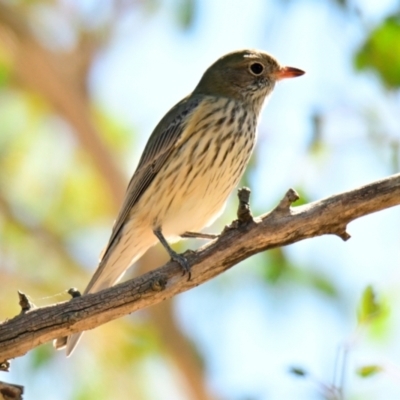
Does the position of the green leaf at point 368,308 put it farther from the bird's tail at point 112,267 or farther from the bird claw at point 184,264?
the bird's tail at point 112,267

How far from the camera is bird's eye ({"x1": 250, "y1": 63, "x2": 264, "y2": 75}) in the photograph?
18.6 ft

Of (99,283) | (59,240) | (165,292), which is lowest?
(165,292)

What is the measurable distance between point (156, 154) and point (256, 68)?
3.20 ft

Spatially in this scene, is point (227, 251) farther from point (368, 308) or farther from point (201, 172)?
point (201, 172)

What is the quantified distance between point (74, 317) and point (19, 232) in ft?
13.2

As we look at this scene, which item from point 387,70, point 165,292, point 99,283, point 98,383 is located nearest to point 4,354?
point 165,292

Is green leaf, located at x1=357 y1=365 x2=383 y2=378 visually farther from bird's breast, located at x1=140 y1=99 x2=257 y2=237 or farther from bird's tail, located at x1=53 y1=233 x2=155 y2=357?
bird's tail, located at x1=53 y1=233 x2=155 y2=357

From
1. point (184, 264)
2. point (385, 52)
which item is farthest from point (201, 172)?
point (385, 52)

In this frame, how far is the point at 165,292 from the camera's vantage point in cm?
401

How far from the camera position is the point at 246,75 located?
5660mm

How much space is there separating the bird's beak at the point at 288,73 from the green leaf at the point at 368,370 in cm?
244

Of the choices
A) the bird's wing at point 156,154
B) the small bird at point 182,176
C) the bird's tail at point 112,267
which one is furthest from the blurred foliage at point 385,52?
the bird's tail at point 112,267

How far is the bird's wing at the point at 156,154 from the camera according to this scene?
203 inches

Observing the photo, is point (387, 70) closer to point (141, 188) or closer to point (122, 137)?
point (141, 188)
